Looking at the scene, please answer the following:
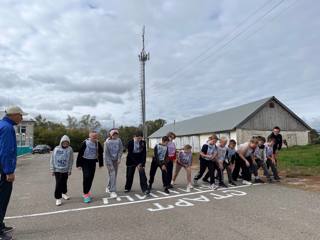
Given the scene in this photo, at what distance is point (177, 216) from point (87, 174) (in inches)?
125

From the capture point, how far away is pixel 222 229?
228 inches

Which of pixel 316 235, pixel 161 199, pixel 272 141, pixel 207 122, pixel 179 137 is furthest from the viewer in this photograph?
pixel 179 137

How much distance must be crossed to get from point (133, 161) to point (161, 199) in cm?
181

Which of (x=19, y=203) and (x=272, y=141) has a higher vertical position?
(x=272, y=141)

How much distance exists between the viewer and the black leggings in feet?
29.3

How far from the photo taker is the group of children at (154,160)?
356 inches

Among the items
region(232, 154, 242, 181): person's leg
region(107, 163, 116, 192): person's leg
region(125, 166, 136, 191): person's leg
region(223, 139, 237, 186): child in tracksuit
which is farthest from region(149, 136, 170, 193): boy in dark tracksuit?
region(232, 154, 242, 181): person's leg

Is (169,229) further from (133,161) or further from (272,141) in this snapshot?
(272,141)

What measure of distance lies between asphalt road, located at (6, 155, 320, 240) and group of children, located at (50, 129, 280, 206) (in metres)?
0.51

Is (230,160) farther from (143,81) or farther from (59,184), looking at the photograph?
(143,81)

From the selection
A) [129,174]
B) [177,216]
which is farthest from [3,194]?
[129,174]

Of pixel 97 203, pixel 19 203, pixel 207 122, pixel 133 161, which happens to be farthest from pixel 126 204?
pixel 207 122

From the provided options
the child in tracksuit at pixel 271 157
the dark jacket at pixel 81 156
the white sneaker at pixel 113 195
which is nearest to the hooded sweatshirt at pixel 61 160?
the dark jacket at pixel 81 156

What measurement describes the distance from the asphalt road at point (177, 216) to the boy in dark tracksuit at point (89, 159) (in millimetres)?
460
